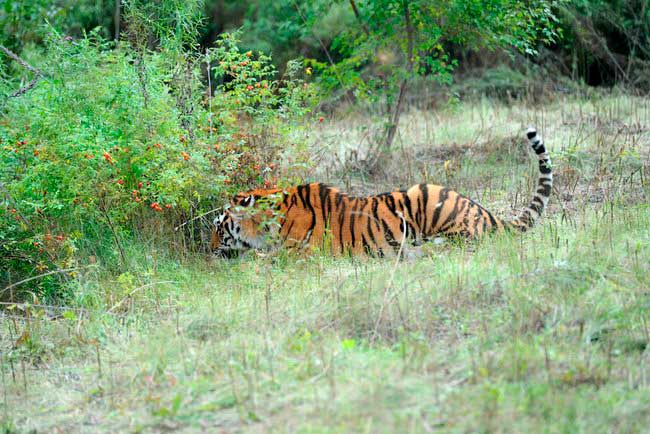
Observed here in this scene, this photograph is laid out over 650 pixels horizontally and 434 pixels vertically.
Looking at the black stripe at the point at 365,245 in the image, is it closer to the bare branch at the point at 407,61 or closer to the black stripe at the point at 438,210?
the black stripe at the point at 438,210

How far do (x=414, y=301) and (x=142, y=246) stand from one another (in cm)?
282

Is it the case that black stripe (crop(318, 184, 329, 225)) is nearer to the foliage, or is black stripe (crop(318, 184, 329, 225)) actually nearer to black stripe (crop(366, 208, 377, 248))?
black stripe (crop(366, 208, 377, 248))

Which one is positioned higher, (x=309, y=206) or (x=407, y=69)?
(x=407, y=69)

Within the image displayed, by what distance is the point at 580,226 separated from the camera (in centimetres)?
656

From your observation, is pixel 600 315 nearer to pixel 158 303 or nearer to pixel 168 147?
pixel 158 303

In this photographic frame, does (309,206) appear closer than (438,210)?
No

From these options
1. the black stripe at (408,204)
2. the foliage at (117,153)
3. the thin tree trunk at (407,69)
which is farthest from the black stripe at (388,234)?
the thin tree trunk at (407,69)

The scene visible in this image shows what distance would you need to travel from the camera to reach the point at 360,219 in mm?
7219

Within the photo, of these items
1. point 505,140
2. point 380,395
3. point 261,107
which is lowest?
point 380,395

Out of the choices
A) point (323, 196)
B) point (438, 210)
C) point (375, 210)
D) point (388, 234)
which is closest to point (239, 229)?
point (323, 196)

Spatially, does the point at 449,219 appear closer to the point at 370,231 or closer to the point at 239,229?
the point at 370,231

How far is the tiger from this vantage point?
23.0 ft

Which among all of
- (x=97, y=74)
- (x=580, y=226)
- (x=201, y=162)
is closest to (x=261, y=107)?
(x=201, y=162)

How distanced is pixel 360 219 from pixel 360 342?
2526 millimetres
